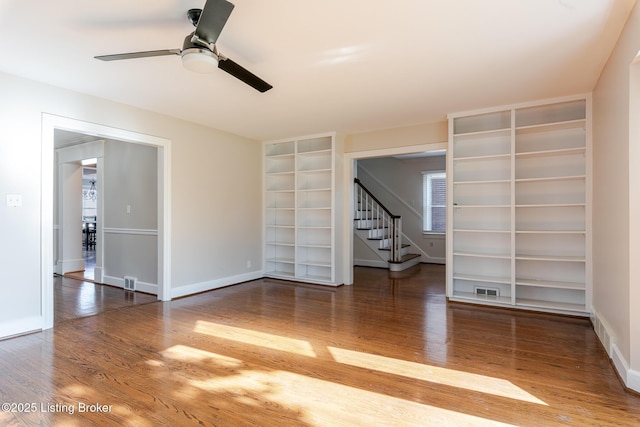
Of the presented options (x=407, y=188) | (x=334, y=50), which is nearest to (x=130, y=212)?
(x=334, y=50)

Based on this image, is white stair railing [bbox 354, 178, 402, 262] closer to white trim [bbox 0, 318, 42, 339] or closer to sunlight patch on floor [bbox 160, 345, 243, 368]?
sunlight patch on floor [bbox 160, 345, 243, 368]

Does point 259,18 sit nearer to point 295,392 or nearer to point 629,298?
point 295,392

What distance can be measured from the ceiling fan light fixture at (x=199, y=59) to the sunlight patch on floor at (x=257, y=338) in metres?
2.31

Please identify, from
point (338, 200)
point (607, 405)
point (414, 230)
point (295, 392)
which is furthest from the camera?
point (414, 230)

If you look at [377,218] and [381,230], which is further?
[377,218]

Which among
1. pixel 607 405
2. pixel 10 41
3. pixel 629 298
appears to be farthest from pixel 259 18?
pixel 607 405

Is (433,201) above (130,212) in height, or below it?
above

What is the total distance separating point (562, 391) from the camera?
2.30 meters

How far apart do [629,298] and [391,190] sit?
6778 mm

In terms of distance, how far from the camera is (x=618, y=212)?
2.65 metres

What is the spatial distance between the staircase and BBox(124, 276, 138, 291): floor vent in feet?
14.5

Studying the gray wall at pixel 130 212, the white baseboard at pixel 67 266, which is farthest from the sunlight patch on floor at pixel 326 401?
the white baseboard at pixel 67 266

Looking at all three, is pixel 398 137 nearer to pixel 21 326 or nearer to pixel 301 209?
pixel 301 209

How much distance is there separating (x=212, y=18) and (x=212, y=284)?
416 centimetres
